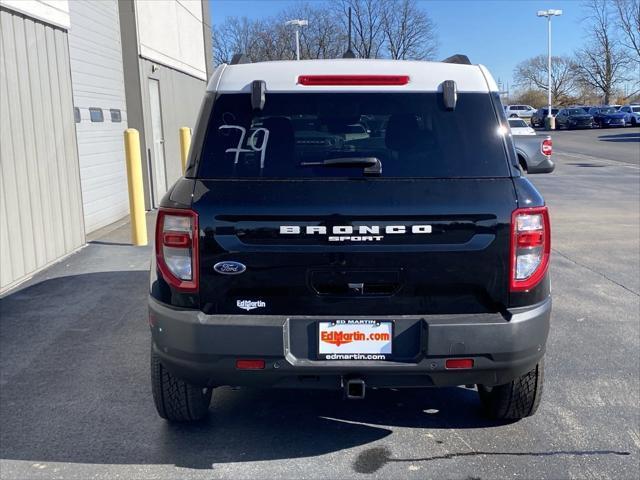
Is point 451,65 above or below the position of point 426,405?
above

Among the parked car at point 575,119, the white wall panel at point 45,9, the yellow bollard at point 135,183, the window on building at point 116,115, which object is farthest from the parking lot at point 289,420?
the parked car at point 575,119

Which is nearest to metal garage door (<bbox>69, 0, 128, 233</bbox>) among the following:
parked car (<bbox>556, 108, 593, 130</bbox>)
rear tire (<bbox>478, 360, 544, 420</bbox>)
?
rear tire (<bbox>478, 360, 544, 420</bbox>)

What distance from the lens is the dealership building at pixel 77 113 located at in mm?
7391

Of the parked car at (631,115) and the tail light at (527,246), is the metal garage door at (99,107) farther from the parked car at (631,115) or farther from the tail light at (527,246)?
the parked car at (631,115)

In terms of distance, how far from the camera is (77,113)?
1002 centimetres

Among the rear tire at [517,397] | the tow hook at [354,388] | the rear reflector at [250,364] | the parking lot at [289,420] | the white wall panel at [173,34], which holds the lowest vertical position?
the parking lot at [289,420]

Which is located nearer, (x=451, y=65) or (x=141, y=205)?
(x=451, y=65)

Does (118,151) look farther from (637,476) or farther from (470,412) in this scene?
(637,476)

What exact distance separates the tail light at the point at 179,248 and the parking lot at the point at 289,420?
1009 millimetres

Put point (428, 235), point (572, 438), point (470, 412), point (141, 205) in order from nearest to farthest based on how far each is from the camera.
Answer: point (428, 235)
point (572, 438)
point (470, 412)
point (141, 205)

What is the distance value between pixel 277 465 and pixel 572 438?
1.63 m

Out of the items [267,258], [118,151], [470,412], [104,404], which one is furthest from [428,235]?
[118,151]

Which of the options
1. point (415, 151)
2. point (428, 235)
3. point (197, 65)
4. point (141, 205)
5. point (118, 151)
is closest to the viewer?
point (428, 235)

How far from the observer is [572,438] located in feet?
12.7
